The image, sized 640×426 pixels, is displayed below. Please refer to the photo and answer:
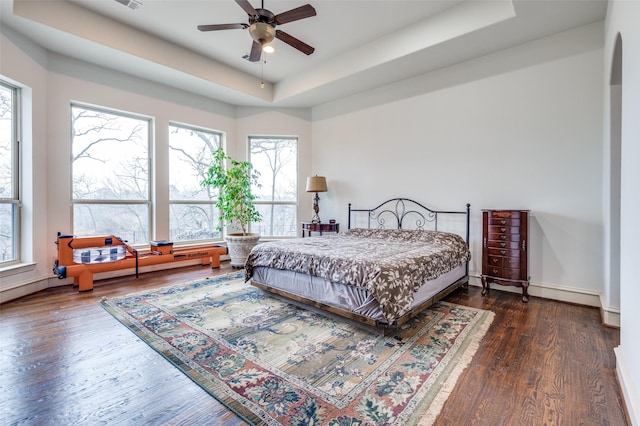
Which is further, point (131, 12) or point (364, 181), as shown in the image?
point (364, 181)

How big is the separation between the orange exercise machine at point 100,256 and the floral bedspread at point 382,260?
67.8 inches

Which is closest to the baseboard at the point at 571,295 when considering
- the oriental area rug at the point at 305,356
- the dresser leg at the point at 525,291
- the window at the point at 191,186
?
the dresser leg at the point at 525,291

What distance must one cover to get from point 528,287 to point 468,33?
9.96ft

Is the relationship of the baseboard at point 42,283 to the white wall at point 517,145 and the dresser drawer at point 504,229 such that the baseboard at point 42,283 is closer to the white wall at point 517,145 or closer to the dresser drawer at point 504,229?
the white wall at point 517,145

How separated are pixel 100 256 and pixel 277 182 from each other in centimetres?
316

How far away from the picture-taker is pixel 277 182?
5980mm

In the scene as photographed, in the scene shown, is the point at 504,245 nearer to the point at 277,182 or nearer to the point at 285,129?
the point at 277,182

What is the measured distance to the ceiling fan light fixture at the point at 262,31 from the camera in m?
2.65

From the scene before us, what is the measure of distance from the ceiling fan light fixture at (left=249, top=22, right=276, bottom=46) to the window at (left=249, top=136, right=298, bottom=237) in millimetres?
3201

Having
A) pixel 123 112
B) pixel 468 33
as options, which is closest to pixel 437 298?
pixel 468 33

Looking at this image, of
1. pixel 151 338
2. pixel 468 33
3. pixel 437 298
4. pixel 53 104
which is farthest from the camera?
pixel 53 104

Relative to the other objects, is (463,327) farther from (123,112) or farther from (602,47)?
(123,112)

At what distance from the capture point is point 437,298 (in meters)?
3.05

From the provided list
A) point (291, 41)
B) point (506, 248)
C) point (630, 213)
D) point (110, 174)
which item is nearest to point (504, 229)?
point (506, 248)
